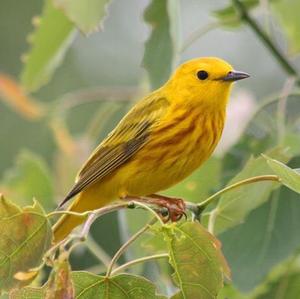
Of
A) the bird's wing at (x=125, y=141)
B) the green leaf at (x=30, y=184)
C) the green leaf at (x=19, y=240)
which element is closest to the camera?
the green leaf at (x=19, y=240)

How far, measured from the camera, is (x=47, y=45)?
3086mm

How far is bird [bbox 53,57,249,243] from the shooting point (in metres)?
2.96

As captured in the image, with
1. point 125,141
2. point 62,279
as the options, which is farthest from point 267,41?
point 62,279

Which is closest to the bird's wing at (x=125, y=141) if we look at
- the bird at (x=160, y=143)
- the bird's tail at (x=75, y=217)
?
the bird at (x=160, y=143)

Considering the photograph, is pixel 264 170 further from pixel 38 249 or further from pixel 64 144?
pixel 64 144

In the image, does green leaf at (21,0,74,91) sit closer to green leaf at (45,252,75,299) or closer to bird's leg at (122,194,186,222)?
A: bird's leg at (122,194,186,222)

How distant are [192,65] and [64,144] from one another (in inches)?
27.9

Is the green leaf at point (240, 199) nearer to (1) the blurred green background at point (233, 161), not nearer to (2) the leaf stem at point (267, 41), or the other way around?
(1) the blurred green background at point (233, 161)

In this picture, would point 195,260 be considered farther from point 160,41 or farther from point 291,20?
point 291,20

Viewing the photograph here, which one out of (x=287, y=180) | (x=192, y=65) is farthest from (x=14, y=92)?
(x=287, y=180)

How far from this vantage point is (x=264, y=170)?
232 centimetres

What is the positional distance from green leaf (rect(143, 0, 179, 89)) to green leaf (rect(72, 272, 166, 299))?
32.8 inches

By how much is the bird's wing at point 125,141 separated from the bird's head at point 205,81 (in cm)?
7

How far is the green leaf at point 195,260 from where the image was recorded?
2.01 m
